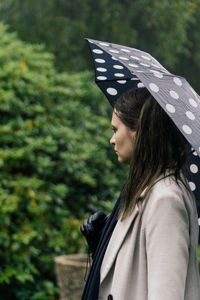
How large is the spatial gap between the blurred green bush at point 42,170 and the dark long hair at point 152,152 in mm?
2672

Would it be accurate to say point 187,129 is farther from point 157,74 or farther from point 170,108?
point 157,74

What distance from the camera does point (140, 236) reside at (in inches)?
77.9

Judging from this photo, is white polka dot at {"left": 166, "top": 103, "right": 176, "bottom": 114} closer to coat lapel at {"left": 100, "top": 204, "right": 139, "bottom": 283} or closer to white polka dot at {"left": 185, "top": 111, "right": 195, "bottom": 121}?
white polka dot at {"left": 185, "top": 111, "right": 195, "bottom": 121}

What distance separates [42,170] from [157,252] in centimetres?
324

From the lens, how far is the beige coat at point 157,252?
186 centimetres

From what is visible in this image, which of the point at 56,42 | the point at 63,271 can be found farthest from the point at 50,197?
the point at 56,42

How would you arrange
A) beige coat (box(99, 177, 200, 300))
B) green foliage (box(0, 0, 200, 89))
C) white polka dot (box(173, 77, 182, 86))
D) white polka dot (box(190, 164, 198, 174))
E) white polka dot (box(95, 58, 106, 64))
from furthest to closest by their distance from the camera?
green foliage (box(0, 0, 200, 89))
white polka dot (box(95, 58, 106, 64))
white polka dot (box(190, 164, 198, 174))
white polka dot (box(173, 77, 182, 86))
beige coat (box(99, 177, 200, 300))

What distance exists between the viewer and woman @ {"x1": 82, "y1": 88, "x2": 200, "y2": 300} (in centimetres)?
187

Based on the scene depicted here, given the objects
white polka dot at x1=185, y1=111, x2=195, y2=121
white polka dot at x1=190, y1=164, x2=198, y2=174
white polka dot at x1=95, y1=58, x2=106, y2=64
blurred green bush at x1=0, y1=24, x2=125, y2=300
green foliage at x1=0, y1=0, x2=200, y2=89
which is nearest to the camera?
white polka dot at x1=185, y1=111, x2=195, y2=121

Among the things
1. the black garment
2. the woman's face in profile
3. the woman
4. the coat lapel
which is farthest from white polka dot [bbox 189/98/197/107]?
the black garment

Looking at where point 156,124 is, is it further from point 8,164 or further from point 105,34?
point 105,34

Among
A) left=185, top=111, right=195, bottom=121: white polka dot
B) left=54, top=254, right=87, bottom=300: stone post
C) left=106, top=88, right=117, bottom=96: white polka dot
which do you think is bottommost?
left=54, top=254, right=87, bottom=300: stone post

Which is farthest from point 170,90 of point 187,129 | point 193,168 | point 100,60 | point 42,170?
point 42,170

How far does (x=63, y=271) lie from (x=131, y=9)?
622 centimetres
